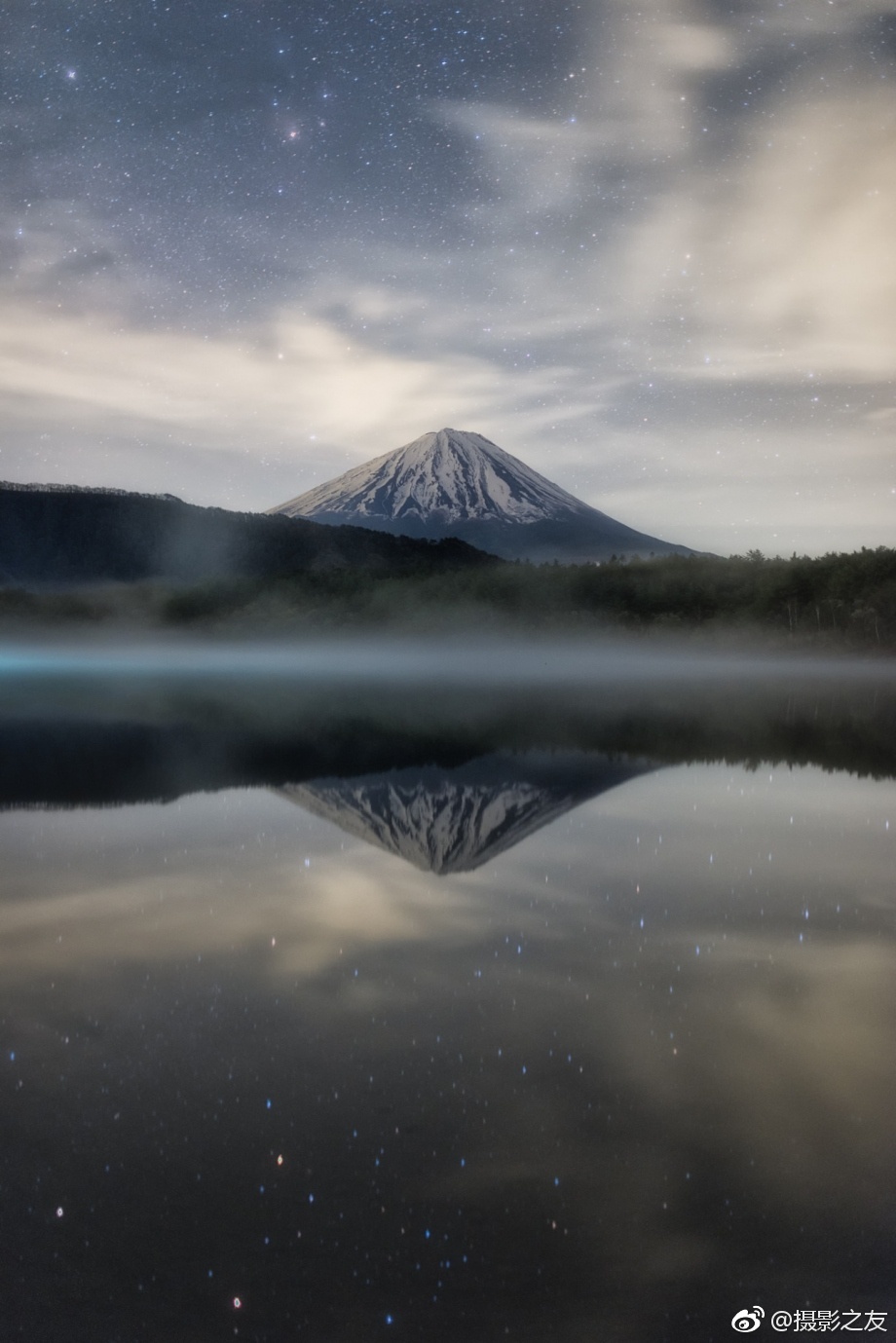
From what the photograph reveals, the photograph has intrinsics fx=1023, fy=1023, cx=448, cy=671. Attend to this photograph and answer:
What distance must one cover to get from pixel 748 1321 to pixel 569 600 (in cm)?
12479

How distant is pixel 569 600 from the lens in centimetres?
12706

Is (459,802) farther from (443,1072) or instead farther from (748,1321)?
(748,1321)

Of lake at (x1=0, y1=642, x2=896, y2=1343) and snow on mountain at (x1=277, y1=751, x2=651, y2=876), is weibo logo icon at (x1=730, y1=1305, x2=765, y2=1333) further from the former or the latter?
snow on mountain at (x1=277, y1=751, x2=651, y2=876)

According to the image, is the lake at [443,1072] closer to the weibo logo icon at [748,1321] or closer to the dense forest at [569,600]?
the weibo logo icon at [748,1321]

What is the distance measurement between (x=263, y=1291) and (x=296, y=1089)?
1440 millimetres

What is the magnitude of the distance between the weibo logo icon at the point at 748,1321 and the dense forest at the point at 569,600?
9515cm

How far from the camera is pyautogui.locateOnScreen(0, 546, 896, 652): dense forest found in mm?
97875

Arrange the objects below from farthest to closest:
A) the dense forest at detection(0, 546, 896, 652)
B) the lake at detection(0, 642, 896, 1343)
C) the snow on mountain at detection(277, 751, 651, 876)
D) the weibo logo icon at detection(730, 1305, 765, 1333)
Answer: the dense forest at detection(0, 546, 896, 652) → the snow on mountain at detection(277, 751, 651, 876) → the lake at detection(0, 642, 896, 1343) → the weibo logo icon at detection(730, 1305, 765, 1333)

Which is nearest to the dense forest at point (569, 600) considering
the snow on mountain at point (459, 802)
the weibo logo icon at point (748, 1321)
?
the snow on mountain at point (459, 802)

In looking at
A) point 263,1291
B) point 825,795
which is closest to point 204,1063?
point 263,1291

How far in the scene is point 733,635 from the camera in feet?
343

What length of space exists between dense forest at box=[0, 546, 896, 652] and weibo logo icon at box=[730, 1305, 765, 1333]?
95.1 meters

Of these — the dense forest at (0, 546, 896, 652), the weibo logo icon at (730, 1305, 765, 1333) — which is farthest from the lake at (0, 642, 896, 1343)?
the dense forest at (0, 546, 896, 652)

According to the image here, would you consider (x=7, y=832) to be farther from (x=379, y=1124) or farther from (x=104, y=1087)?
(x=379, y=1124)
